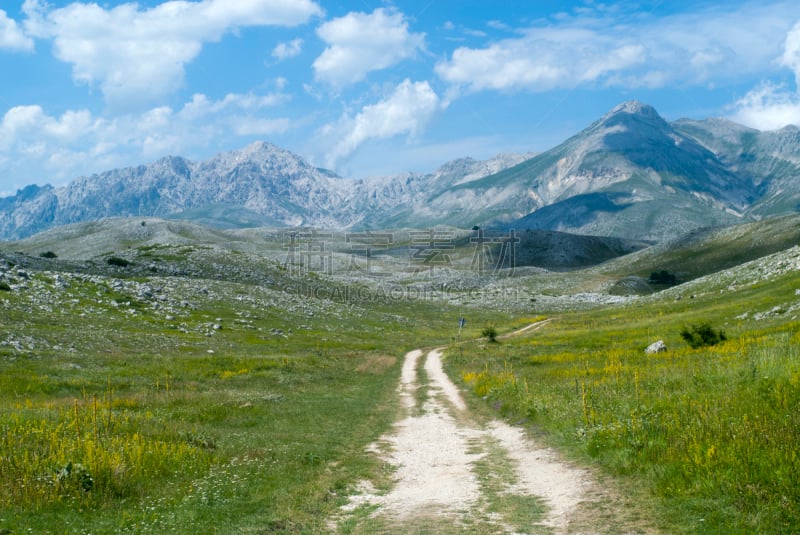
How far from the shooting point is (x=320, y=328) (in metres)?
77.6

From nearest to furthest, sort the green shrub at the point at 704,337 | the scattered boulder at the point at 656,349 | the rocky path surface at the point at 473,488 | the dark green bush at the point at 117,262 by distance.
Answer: the rocky path surface at the point at 473,488
the scattered boulder at the point at 656,349
the green shrub at the point at 704,337
the dark green bush at the point at 117,262

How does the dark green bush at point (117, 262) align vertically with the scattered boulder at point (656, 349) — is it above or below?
above

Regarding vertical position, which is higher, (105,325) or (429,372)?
(105,325)

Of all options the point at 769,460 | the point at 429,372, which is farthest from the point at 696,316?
the point at 769,460

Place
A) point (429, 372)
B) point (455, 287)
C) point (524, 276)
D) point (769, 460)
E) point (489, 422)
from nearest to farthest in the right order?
point (769, 460) → point (489, 422) → point (429, 372) → point (455, 287) → point (524, 276)

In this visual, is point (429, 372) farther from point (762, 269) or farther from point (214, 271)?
point (214, 271)

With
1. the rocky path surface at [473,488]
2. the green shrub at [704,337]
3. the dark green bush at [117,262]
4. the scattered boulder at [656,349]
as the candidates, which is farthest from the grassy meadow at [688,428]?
the dark green bush at [117,262]

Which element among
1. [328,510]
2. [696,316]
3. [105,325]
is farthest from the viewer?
[696,316]

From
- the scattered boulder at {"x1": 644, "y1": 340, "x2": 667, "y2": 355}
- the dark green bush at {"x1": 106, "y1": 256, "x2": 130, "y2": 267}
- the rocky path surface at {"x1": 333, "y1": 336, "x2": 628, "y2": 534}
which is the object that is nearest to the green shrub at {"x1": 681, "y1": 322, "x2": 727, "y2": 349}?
the scattered boulder at {"x1": 644, "y1": 340, "x2": 667, "y2": 355}

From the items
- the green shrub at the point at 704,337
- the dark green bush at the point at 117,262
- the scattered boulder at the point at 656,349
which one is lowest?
the scattered boulder at the point at 656,349

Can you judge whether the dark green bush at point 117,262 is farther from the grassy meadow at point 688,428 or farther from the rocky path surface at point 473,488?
the rocky path surface at point 473,488

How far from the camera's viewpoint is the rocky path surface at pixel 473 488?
1087 cm

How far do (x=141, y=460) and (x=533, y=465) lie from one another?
36.8 ft

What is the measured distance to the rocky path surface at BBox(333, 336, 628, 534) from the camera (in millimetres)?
10867
